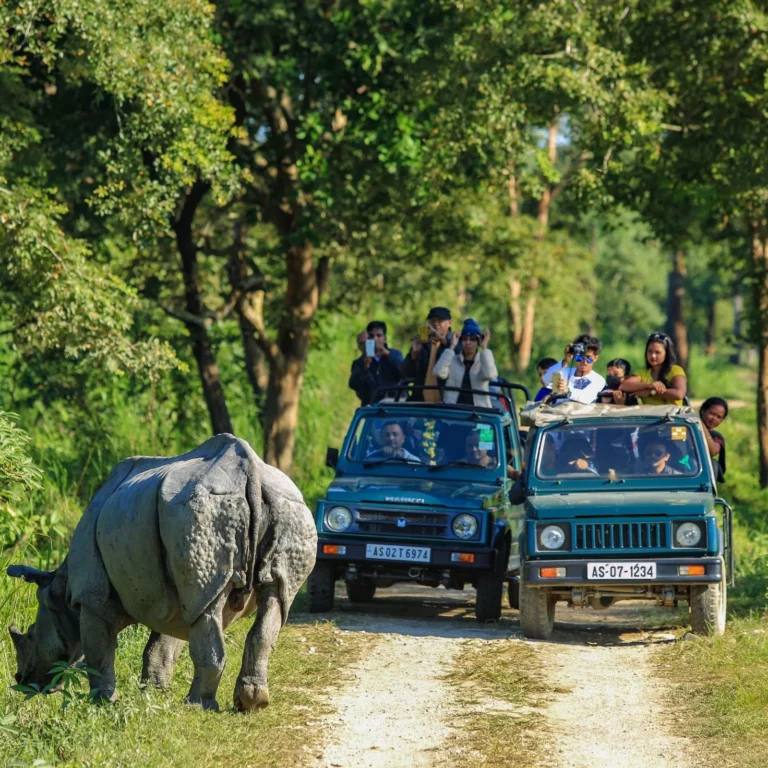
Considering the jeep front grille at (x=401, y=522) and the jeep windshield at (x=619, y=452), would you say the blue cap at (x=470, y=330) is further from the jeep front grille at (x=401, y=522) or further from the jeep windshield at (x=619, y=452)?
the jeep front grille at (x=401, y=522)

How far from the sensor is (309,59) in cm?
1856

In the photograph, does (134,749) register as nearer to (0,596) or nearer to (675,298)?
(0,596)

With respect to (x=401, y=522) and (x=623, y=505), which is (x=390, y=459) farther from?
(x=623, y=505)

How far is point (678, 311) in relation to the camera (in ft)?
111

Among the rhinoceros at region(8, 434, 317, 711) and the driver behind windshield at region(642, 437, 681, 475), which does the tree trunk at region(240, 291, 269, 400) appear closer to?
the driver behind windshield at region(642, 437, 681, 475)

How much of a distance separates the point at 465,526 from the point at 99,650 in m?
4.65

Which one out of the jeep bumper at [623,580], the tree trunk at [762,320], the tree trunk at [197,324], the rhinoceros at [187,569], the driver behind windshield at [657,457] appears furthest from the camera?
the tree trunk at [762,320]

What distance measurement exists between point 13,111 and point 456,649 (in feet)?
26.1

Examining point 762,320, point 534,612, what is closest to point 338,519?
point 534,612

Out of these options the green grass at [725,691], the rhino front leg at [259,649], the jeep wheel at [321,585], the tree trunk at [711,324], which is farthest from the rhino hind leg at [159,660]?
the tree trunk at [711,324]

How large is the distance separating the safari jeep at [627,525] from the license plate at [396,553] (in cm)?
89

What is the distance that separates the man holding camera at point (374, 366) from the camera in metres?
14.6

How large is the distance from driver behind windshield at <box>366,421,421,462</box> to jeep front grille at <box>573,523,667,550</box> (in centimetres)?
226

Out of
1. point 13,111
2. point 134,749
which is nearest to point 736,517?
point 13,111
